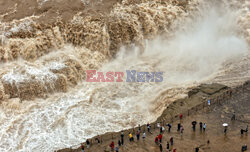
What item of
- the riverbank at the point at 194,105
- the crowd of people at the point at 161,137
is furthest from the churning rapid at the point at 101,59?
the crowd of people at the point at 161,137

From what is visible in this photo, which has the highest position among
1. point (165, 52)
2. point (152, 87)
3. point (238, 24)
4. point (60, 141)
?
point (238, 24)

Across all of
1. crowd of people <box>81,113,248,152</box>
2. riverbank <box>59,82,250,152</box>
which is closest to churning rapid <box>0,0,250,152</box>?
riverbank <box>59,82,250,152</box>

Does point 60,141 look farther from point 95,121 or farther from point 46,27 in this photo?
point 46,27

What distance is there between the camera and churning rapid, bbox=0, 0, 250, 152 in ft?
54.7

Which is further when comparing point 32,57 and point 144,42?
point 144,42

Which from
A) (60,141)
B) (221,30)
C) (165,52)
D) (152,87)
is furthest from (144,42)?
(60,141)

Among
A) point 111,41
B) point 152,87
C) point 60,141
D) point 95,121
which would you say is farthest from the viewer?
point 111,41

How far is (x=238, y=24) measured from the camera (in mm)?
25141

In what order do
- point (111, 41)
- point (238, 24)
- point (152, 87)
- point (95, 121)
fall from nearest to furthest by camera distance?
point (95, 121) → point (152, 87) → point (111, 41) → point (238, 24)

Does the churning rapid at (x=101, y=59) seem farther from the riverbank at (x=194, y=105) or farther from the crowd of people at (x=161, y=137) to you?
the crowd of people at (x=161, y=137)

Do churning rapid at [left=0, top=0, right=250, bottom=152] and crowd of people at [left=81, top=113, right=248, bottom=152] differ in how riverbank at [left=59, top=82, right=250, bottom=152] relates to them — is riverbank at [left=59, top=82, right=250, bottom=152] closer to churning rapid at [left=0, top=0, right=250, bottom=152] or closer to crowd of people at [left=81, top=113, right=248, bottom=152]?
crowd of people at [left=81, top=113, right=248, bottom=152]

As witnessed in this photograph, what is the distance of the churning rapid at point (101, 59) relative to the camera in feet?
54.7

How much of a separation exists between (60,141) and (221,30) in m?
18.0

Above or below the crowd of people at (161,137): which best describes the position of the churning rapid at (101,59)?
above
